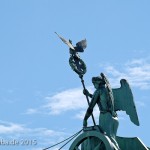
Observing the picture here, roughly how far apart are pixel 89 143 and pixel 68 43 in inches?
106

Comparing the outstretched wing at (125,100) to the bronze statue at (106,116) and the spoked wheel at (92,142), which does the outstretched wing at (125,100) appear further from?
the spoked wheel at (92,142)

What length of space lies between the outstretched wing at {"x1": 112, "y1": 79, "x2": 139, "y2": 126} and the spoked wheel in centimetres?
92

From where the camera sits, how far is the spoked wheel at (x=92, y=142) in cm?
1881

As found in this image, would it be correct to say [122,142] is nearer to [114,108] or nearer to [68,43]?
[114,108]

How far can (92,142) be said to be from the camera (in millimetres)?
19188

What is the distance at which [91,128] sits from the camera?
63.2 feet

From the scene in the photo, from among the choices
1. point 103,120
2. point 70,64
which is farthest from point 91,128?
point 70,64

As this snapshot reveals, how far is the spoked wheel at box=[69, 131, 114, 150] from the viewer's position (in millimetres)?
18812

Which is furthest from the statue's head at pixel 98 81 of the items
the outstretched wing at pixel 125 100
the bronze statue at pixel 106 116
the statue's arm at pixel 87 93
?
the outstretched wing at pixel 125 100

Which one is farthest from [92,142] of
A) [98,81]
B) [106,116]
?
[98,81]

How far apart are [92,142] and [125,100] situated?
1.36 meters

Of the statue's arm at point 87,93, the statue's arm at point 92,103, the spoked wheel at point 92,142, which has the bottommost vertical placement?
the spoked wheel at point 92,142

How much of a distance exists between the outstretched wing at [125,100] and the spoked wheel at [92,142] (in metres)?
0.92

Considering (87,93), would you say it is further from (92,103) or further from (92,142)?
(92,142)
